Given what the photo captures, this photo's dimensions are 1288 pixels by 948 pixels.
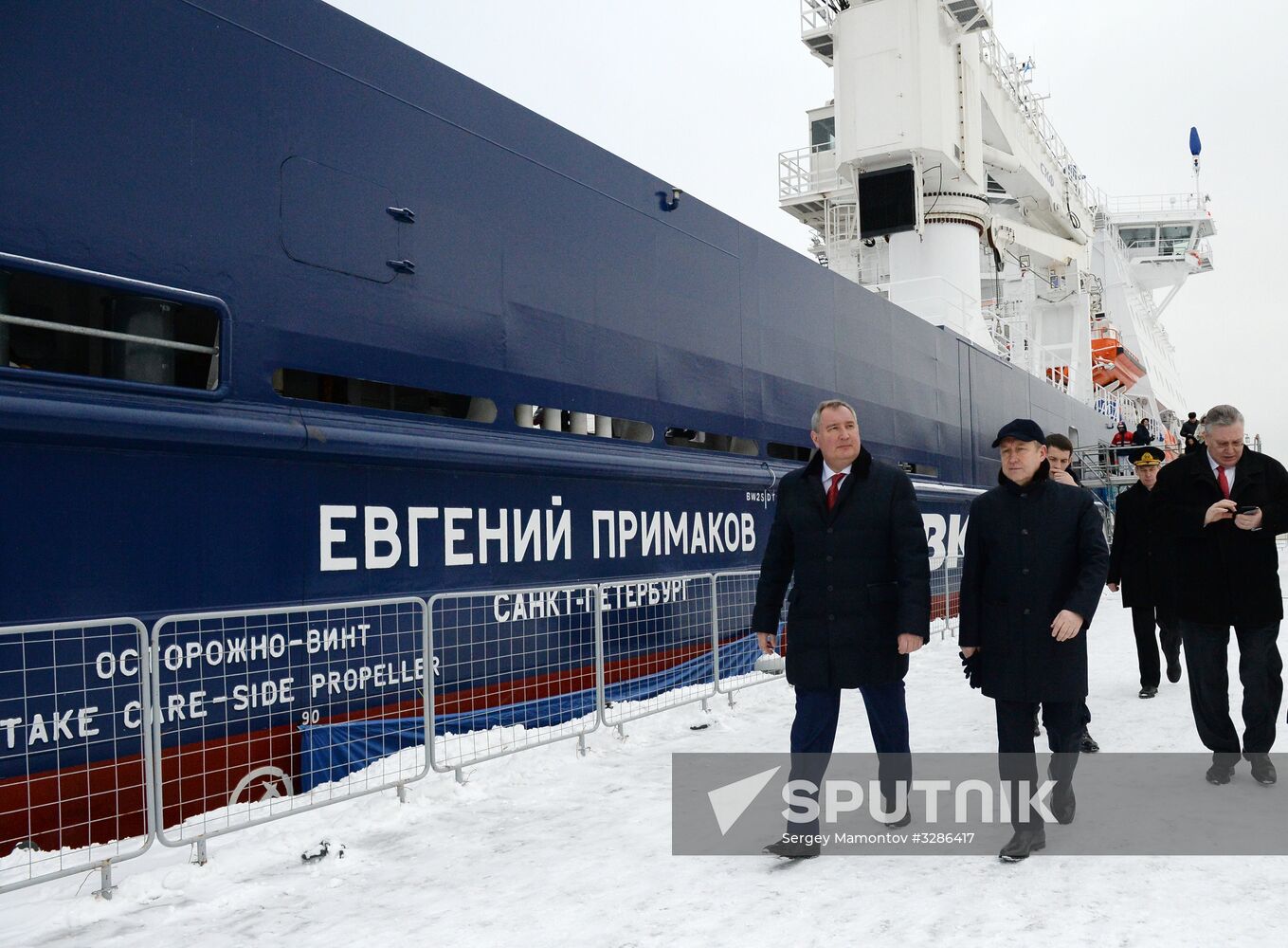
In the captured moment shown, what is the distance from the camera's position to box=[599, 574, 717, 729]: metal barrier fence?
208 inches

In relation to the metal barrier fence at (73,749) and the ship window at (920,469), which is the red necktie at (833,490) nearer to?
the metal barrier fence at (73,749)

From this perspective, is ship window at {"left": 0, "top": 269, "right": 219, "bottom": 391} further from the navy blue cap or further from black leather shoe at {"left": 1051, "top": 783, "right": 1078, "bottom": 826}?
black leather shoe at {"left": 1051, "top": 783, "right": 1078, "bottom": 826}

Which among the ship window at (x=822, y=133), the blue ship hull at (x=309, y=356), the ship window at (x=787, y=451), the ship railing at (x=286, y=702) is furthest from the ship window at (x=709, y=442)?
the ship window at (x=822, y=133)

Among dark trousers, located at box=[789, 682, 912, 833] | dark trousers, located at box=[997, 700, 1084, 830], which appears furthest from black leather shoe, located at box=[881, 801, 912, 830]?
dark trousers, located at box=[997, 700, 1084, 830]

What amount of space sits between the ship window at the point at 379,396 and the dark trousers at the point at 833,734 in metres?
2.35

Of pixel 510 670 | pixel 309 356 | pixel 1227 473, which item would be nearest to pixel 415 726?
pixel 510 670

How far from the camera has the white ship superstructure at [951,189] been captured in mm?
12008

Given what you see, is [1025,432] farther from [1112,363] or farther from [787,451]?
[1112,363]

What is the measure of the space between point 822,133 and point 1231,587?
14.2m

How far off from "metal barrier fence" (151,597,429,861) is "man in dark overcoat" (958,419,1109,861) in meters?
2.11

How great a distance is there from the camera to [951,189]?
12.8 meters

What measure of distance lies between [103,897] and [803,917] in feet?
6.54

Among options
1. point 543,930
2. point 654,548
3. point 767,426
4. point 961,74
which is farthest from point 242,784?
point 961,74

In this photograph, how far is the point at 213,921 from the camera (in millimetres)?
2742
